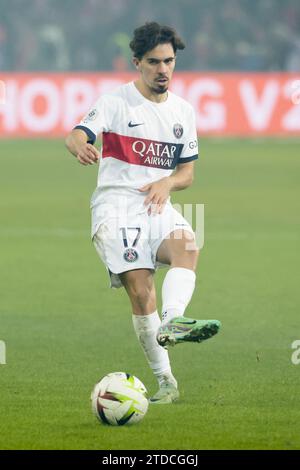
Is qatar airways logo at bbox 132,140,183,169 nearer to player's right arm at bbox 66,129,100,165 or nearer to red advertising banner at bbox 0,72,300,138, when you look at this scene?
player's right arm at bbox 66,129,100,165

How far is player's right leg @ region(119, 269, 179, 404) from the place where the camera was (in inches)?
278

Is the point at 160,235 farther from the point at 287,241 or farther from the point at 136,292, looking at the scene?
the point at 287,241

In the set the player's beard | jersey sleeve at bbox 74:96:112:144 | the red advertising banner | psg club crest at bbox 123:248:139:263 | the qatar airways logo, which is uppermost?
the player's beard

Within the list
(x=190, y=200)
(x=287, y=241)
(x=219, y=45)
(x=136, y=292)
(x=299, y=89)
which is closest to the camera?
(x=136, y=292)

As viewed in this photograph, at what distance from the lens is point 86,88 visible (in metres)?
30.4

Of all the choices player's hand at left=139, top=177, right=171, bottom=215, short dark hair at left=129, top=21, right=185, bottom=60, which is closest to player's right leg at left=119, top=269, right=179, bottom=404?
player's hand at left=139, top=177, right=171, bottom=215

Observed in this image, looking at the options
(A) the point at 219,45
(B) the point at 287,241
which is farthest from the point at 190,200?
(A) the point at 219,45

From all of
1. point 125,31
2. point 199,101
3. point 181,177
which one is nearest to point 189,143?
point 181,177

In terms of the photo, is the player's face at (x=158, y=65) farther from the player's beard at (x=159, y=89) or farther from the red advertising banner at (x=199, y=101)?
the red advertising banner at (x=199, y=101)

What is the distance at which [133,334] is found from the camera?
9625 millimetres

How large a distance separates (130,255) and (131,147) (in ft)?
2.11

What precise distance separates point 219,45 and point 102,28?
381 centimetres

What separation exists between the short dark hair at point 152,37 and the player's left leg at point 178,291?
3.41 ft

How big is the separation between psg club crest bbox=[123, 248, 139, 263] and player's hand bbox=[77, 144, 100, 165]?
0.60 meters
